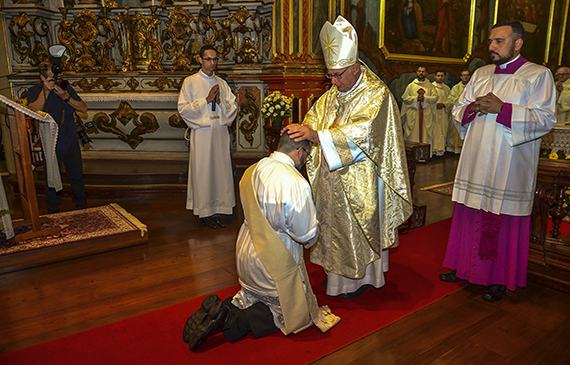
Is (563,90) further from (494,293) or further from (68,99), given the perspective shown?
(68,99)

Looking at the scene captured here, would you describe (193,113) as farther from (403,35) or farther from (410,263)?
(403,35)

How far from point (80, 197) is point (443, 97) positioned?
891 centimetres

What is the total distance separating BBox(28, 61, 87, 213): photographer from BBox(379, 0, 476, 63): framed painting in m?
7.01

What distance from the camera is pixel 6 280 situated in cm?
371

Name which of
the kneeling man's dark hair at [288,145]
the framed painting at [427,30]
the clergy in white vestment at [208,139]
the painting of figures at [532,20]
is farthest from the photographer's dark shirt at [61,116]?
the painting of figures at [532,20]

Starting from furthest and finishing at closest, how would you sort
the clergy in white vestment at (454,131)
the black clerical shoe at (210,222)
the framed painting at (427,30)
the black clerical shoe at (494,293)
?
the clergy in white vestment at (454,131)
the framed painting at (427,30)
the black clerical shoe at (210,222)
the black clerical shoe at (494,293)

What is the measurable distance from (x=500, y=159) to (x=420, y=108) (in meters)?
7.57

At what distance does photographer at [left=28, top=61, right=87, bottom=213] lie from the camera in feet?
15.8

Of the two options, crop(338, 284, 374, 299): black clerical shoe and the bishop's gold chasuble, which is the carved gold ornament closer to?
the bishop's gold chasuble

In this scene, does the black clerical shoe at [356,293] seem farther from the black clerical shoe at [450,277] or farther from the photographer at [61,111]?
the photographer at [61,111]

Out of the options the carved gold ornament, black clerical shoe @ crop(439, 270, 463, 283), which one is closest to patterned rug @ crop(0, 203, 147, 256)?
the carved gold ornament

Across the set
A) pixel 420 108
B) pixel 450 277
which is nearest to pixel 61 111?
pixel 450 277

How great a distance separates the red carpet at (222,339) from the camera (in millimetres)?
2578

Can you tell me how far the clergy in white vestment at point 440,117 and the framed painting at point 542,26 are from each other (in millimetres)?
3928
